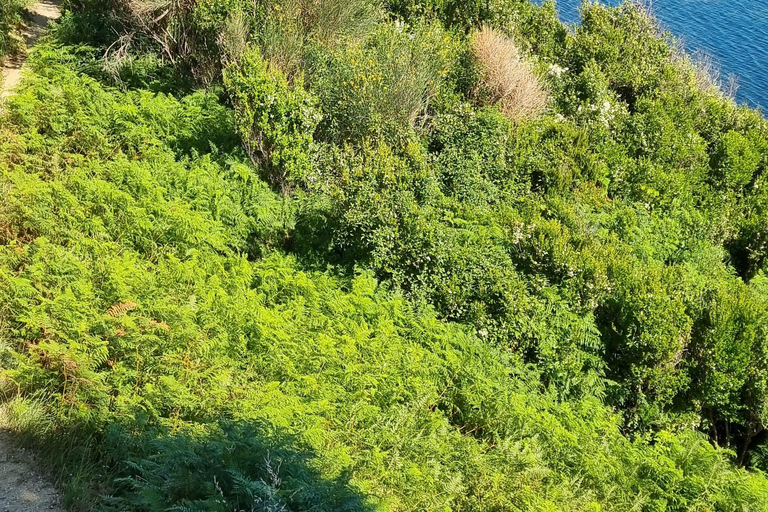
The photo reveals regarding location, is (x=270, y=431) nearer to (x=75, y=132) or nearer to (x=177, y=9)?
(x=75, y=132)

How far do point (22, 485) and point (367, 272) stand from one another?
458 centimetres

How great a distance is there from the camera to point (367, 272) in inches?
316

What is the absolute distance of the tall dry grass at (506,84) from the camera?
40.8 ft

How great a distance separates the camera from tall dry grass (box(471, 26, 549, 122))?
40.8 ft

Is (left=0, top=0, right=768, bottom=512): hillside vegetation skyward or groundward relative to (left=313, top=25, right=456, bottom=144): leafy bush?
groundward

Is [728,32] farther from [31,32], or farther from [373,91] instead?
[31,32]

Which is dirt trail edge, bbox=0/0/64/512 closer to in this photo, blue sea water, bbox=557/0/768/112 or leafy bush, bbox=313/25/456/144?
leafy bush, bbox=313/25/456/144

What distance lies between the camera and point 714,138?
13758mm

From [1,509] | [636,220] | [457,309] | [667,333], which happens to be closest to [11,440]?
[1,509]

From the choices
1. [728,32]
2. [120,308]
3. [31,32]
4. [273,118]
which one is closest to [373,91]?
[273,118]

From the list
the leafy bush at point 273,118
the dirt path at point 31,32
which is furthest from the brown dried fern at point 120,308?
the dirt path at point 31,32

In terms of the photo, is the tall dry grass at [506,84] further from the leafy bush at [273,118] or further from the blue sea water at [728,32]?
the blue sea water at [728,32]

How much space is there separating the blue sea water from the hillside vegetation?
958cm

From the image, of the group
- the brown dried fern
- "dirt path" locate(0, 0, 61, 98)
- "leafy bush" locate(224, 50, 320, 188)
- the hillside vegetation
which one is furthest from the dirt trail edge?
"dirt path" locate(0, 0, 61, 98)
